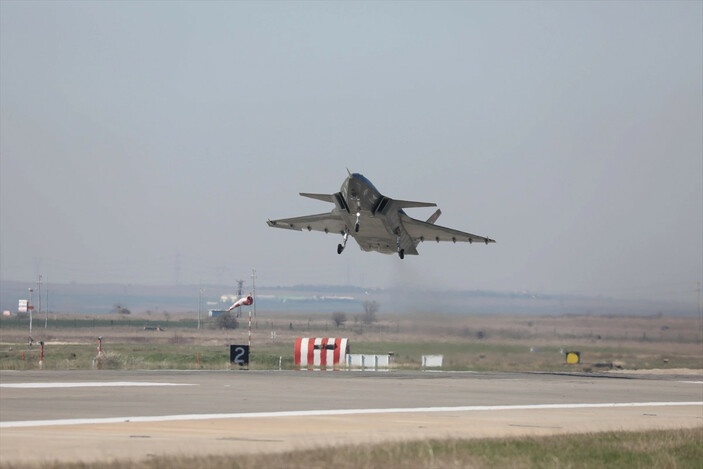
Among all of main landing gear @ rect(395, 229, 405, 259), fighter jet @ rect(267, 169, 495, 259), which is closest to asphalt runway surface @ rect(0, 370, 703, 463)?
fighter jet @ rect(267, 169, 495, 259)

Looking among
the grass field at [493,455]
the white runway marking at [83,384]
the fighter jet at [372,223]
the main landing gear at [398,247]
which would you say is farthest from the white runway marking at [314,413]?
the main landing gear at [398,247]

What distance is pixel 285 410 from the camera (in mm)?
22453

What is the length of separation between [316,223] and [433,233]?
6.55 metres

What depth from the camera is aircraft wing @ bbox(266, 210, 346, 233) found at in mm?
48344

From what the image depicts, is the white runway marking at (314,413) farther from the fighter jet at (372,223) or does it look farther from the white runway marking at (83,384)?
the fighter jet at (372,223)

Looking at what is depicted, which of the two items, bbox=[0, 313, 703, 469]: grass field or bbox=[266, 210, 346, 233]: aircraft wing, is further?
bbox=[266, 210, 346, 233]: aircraft wing

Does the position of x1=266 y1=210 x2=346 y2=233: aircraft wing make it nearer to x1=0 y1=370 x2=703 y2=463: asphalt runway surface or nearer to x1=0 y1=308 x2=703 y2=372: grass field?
x1=0 y1=308 x2=703 y2=372: grass field

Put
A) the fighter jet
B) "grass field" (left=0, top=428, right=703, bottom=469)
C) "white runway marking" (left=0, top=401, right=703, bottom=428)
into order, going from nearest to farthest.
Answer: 1. "grass field" (left=0, top=428, right=703, bottom=469)
2. "white runway marking" (left=0, top=401, right=703, bottom=428)
3. the fighter jet

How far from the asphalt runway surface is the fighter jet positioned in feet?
30.0

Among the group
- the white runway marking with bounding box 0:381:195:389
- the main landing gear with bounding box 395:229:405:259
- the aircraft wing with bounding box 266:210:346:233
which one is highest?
the aircraft wing with bounding box 266:210:346:233

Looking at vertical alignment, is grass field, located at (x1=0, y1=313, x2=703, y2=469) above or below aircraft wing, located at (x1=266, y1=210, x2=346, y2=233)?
below

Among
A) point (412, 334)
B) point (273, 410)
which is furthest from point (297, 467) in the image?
point (412, 334)

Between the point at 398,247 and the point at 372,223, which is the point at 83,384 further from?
the point at 398,247

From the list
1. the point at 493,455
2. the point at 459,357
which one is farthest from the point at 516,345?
the point at 493,455
